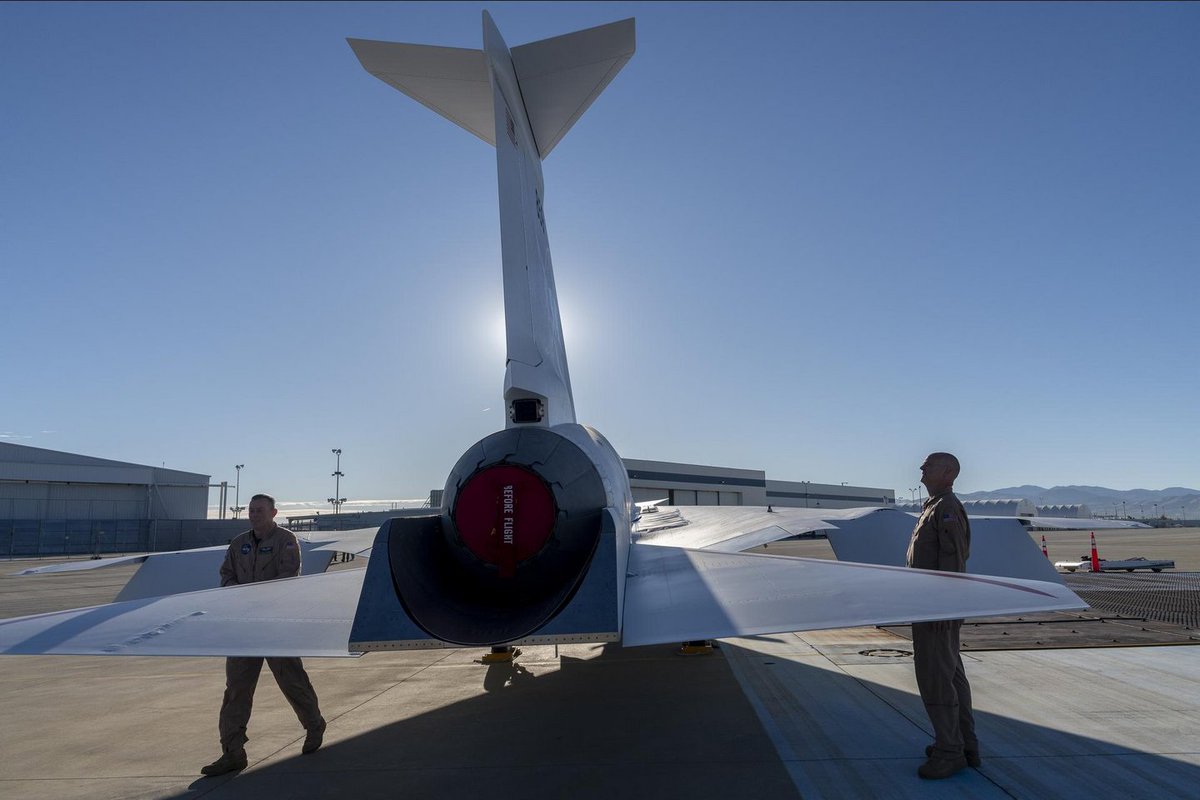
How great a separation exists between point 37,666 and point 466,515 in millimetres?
9023

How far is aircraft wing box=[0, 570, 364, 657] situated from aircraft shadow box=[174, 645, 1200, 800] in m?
1.22

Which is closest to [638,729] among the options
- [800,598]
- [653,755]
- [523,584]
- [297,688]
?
[653,755]

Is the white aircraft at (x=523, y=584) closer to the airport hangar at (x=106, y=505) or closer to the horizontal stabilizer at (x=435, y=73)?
the horizontal stabilizer at (x=435, y=73)

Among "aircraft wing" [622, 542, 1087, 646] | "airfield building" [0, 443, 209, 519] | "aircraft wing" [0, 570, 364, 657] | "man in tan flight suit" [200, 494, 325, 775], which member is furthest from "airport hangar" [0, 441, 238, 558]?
"aircraft wing" [622, 542, 1087, 646]

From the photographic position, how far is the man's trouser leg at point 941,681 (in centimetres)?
433

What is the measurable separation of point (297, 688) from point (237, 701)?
390 mm

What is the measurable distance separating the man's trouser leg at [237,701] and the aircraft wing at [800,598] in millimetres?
2790

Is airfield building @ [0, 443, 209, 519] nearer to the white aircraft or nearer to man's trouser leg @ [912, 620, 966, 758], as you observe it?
the white aircraft

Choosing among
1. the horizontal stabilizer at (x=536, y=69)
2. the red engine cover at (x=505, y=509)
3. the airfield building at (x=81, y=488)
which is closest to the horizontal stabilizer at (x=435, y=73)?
the horizontal stabilizer at (x=536, y=69)

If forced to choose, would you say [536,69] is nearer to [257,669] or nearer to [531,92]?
[531,92]

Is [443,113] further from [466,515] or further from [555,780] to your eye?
[555,780]

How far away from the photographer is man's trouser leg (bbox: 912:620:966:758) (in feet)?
14.2

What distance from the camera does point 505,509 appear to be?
15.2 feet

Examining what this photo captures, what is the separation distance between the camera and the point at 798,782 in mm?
4312
